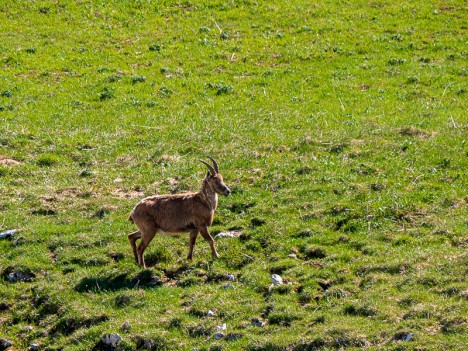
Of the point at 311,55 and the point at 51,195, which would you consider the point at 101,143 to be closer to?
the point at 51,195

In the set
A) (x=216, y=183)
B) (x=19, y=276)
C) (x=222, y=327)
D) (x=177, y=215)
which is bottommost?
(x=19, y=276)

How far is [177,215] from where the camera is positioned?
17.6 meters

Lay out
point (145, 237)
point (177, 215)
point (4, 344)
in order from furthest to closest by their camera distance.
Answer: point (177, 215) < point (145, 237) < point (4, 344)

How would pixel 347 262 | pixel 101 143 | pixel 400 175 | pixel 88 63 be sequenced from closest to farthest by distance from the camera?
pixel 347 262
pixel 400 175
pixel 101 143
pixel 88 63

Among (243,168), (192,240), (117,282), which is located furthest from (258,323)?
(243,168)

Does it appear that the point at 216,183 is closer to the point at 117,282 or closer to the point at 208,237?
the point at 208,237

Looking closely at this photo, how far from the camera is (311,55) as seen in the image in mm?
31250

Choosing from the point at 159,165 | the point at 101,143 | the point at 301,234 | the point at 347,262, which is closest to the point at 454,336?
the point at 347,262

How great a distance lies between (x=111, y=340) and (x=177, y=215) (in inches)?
137

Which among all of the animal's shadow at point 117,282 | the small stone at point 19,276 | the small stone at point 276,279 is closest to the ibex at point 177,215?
the animal's shadow at point 117,282

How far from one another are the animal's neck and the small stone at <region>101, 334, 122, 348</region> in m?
4.00

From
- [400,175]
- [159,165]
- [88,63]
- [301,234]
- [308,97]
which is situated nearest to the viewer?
[301,234]

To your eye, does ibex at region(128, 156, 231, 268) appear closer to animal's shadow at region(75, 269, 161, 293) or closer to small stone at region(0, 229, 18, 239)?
animal's shadow at region(75, 269, 161, 293)

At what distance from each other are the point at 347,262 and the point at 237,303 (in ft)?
8.69
